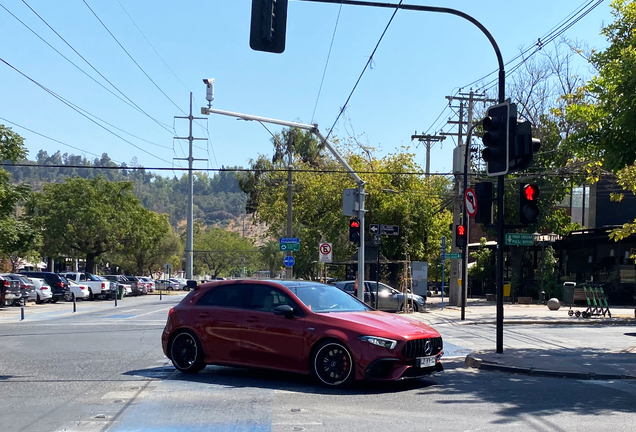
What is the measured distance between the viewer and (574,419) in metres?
7.78

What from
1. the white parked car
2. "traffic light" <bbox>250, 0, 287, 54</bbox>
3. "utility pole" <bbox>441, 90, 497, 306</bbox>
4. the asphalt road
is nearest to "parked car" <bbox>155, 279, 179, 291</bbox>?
the white parked car

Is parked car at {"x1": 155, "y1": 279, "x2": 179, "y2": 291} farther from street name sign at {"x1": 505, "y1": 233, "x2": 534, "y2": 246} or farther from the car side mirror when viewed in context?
the car side mirror

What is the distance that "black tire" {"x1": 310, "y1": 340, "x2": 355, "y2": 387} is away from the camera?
9.64 meters

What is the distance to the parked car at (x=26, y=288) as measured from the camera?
119 ft

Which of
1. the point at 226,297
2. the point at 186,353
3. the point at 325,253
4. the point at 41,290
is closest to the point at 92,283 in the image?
Result: the point at 41,290

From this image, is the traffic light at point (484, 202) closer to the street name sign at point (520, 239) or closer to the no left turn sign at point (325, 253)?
the street name sign at point (520, 239)

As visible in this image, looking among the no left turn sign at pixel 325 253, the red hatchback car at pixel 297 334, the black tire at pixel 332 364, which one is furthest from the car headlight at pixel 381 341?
the no left turn sign at pixel 325 253

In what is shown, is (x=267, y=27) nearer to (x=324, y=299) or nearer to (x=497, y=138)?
(x=324, y=299)

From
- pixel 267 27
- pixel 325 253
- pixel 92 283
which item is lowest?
pixel 92 283

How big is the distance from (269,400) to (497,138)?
263 inches

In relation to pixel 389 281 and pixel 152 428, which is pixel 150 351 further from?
pixel 389 281

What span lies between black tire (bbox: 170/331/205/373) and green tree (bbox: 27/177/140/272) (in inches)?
2056

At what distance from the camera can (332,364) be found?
384 inches

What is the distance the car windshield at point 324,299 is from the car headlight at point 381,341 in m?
1.09
